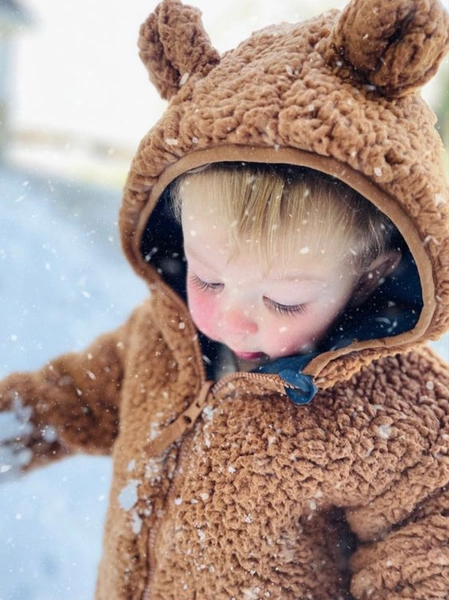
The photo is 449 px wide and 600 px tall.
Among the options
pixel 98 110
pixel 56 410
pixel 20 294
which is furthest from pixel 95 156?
pixel 56 410

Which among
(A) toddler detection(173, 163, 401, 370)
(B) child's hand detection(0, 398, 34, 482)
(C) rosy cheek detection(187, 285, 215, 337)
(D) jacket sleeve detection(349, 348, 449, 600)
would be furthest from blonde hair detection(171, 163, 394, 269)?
(B) child's hand detection(0, 398, 34, 482)

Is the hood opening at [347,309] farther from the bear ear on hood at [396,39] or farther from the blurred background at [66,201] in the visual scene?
the blurred background at [66,201]

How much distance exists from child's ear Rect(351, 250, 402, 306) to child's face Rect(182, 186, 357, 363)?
0.03m

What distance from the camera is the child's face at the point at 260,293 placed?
817mm

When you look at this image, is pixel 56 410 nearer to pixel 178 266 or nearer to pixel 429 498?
pixel 178 266

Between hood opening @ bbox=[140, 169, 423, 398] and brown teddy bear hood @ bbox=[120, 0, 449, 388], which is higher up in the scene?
brown teddy bear hood @ bbox=[120, 0, 449, 388]

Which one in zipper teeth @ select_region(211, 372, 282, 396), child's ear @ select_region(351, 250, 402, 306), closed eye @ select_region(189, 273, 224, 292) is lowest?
zipper teeth @ select_region(211, 372, 282, 396)

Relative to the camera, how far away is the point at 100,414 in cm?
117

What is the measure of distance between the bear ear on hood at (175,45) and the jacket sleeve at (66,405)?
0.47m

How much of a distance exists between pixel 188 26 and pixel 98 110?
7.52ft

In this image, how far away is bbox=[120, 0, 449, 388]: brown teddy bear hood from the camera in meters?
0.69

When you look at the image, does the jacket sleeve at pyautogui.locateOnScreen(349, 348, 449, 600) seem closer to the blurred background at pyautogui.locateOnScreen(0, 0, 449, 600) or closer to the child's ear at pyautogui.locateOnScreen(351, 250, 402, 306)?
the child's ear at pyautogui.locateOnScreen(351, 250, 402, 306)

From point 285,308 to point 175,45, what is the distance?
0.35 meters

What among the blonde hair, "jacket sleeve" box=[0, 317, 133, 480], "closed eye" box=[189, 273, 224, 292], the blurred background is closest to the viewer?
the blonde hair
